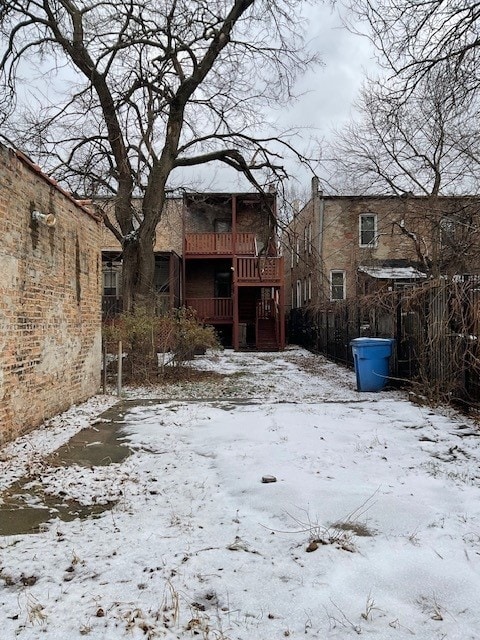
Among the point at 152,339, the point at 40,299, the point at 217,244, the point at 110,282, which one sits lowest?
the point at 152,339

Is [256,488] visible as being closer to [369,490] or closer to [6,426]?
[369,490]

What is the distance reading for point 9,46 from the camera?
477 inches

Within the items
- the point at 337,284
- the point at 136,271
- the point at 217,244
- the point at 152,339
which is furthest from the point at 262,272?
the point at 152,339

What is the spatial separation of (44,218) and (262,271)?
47.6ft

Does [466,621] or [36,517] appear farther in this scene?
[36,517]

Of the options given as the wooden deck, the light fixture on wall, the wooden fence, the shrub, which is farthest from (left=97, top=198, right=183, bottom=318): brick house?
the light fixture on wall

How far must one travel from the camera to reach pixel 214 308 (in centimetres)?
2194

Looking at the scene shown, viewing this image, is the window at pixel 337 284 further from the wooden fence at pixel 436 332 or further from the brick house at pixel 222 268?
the wooden fence at pixel 436 332

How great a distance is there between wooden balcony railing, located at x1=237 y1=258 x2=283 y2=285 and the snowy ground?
14.5m

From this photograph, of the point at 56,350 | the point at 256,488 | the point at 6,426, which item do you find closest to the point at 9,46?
the point at 56,350

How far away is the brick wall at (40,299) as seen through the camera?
531cm

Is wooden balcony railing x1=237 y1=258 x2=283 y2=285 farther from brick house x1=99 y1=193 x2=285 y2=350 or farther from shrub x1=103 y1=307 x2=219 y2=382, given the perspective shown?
shrub x1=103 y1=307 x2=219 y2=382

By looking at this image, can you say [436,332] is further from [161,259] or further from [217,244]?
[161,259]

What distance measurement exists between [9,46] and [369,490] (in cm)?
1379
